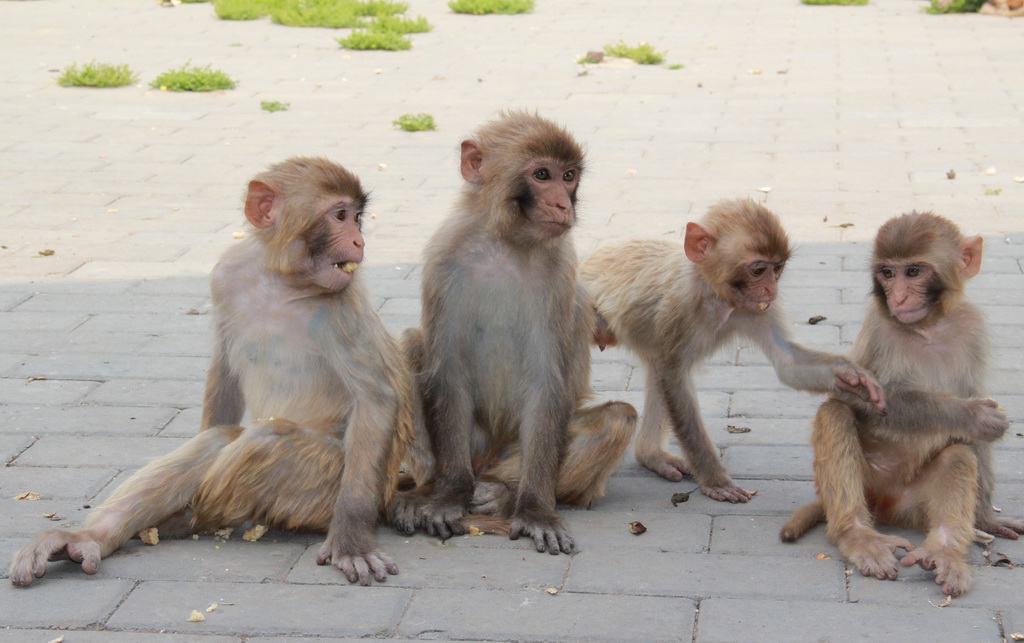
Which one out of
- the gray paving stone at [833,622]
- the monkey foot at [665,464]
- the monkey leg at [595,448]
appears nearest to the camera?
the gray paving stone at [833,622]

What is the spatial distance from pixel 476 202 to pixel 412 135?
7.06 meters

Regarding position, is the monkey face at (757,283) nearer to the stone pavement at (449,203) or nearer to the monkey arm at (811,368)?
the monkey arm at (811,368)

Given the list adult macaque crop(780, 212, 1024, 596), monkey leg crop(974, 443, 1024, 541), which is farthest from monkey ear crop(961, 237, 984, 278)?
monkey leg crop(974, 443, 1024, 541)

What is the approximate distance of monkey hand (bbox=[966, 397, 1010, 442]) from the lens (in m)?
4.51

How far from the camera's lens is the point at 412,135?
38.9 ft

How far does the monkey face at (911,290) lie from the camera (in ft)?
15.2

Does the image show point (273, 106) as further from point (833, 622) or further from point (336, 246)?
point (833, 622)

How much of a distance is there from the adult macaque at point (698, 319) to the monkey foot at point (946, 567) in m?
0.57

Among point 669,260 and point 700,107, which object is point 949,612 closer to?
point 669,260

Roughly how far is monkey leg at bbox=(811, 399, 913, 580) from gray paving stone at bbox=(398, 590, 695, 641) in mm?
668

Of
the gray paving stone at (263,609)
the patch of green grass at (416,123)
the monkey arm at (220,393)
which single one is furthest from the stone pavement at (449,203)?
the monkey arm at (220,393)

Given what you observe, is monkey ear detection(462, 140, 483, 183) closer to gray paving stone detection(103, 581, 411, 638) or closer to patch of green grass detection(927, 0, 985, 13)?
gray paving stone detection(103, 581, 411, 638)

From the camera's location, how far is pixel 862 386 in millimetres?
4727

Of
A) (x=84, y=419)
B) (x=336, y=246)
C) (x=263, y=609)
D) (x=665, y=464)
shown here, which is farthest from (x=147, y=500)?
(x=665, y=464)
